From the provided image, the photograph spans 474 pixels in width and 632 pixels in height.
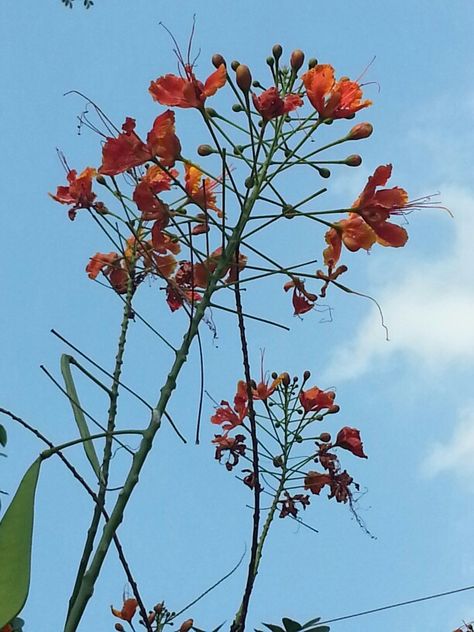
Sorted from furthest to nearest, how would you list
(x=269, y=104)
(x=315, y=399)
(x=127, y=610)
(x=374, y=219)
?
(x=315, y=399), (x=127, y=610), (x=374, y=219), (x=269, y=104)

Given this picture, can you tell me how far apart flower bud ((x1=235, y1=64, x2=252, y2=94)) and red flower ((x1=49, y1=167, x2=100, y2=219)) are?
408 mm

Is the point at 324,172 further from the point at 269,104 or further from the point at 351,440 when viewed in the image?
the point at 351,440

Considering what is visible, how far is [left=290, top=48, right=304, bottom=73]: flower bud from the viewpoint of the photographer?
133 centimetres

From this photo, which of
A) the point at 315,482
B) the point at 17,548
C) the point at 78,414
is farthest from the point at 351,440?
the point at 17,548

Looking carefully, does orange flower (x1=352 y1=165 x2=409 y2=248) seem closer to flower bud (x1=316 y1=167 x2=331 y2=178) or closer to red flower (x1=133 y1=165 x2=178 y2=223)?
flower bud (x1=316 y1=167 x2=331 y2=178)

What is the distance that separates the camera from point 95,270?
154 centimetres

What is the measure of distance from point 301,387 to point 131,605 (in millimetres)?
712

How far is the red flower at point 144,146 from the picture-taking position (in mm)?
1251

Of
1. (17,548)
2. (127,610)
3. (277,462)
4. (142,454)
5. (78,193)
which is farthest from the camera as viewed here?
(277,462)

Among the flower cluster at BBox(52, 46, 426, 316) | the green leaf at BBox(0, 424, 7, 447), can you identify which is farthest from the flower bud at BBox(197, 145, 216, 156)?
the green leaf at BBox(0, 424, 7, 447)

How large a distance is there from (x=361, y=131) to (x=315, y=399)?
40.7 inches

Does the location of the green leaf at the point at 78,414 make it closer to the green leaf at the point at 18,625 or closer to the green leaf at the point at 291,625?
the green leaf at the point at 18,625

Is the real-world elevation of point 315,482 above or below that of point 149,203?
above

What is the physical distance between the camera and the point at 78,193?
5.07ft
